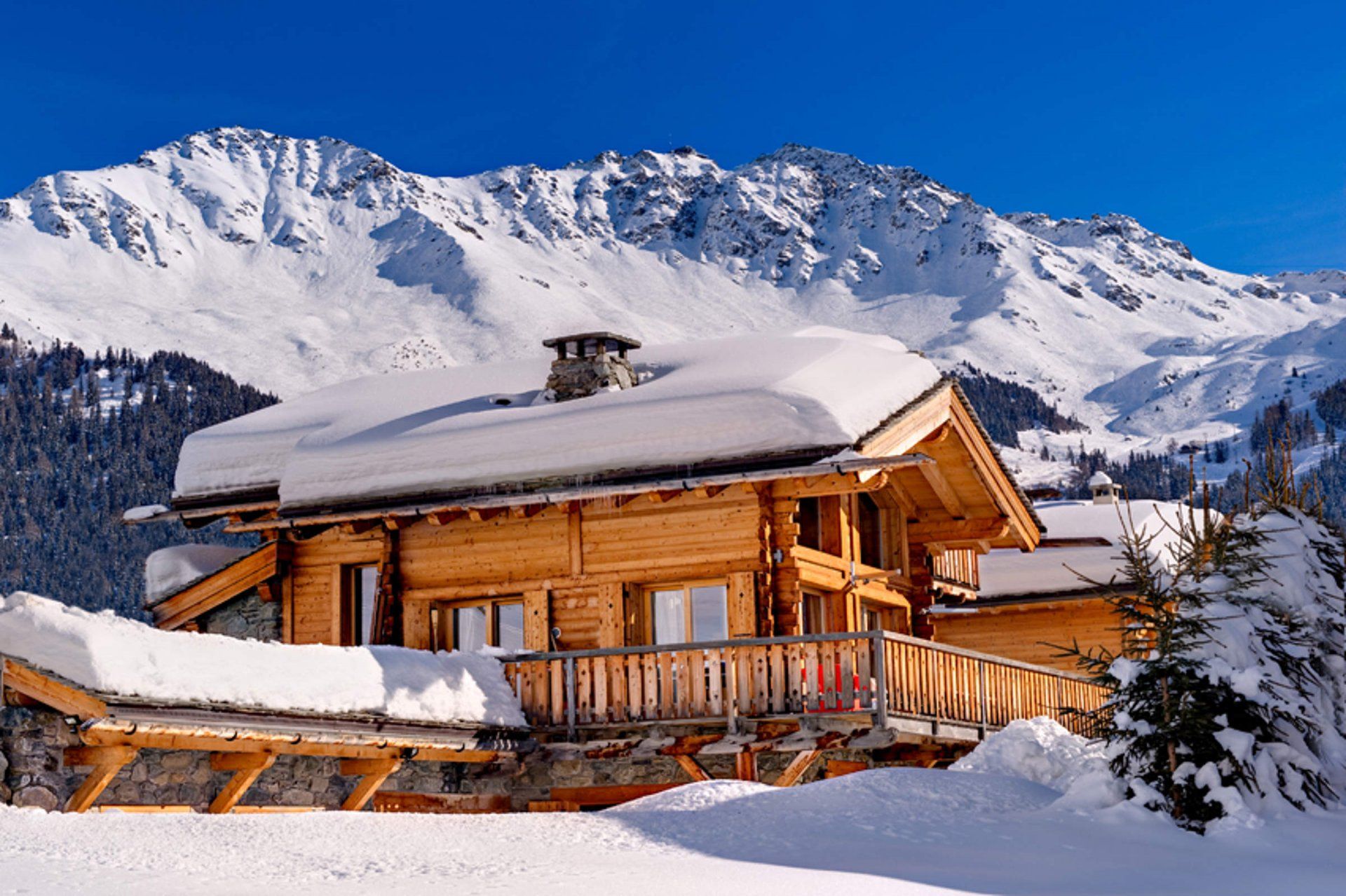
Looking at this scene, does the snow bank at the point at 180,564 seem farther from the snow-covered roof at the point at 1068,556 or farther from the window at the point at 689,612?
the snow-covered roof at the point at 1068,556

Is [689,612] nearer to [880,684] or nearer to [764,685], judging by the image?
[764,685]

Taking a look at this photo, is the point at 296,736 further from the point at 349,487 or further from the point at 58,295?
the point at 58,295

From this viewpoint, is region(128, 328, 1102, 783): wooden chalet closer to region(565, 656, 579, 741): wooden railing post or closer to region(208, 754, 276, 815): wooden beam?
region(565, 656, 579, 741): wooden railing post

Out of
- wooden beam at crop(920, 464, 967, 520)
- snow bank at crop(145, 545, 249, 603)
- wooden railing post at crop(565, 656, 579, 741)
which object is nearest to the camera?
wooden railing post at crop(565, 656, 579, 741)

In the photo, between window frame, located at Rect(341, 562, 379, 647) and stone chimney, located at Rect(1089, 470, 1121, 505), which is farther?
stone chimney, located at Rect(1089, 470, 1121, 505)

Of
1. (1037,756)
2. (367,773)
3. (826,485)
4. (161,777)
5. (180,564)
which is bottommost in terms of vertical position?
(367,773)

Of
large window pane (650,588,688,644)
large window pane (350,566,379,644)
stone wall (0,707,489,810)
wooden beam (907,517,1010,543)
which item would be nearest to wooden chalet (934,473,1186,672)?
wooden beam (907,517,1010,543)

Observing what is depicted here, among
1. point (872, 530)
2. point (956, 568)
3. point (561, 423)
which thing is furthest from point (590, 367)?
point (956, 568)

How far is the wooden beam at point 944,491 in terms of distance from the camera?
2370 cm

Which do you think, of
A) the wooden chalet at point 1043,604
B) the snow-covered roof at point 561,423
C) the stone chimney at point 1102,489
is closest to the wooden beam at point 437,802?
the snow-covered roof at point 561,423

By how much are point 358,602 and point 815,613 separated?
20.4ft

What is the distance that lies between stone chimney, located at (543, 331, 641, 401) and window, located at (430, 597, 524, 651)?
3.03 metres

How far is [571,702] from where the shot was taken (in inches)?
737

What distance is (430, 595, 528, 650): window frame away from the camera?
21.2 meters
